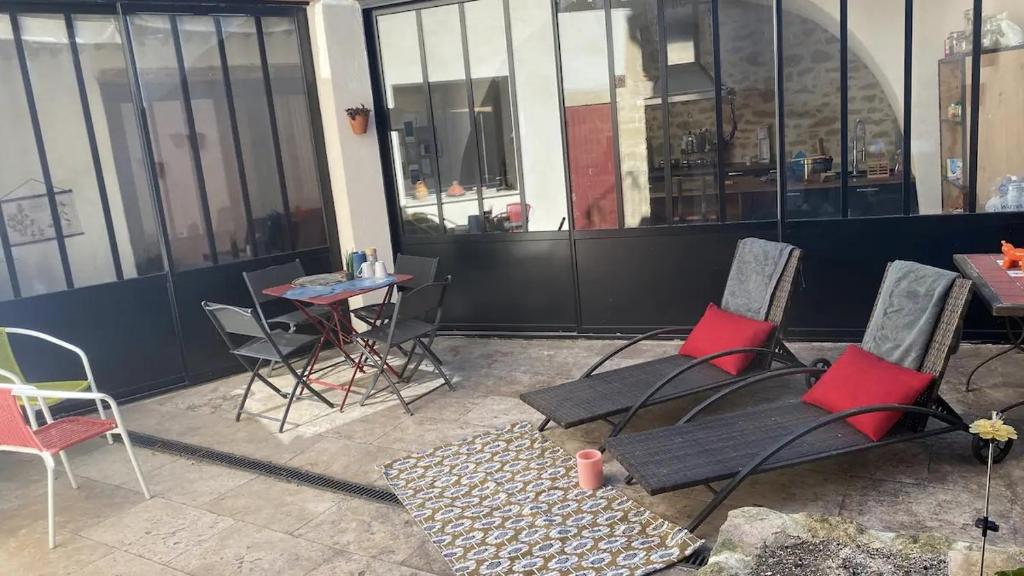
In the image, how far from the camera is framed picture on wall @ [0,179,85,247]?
559 cm

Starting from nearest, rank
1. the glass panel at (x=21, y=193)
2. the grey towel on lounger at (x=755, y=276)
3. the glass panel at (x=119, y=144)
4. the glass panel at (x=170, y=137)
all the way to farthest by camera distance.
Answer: the grey towel on lounger at (x=755, y=276) → the glass panel at (x=21, y=193) → the glass panel at (x=119, y=144) → the glass panel at (x=170, y=137)

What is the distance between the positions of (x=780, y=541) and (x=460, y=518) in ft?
5.27

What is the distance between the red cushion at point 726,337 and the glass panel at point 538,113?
7.03ft

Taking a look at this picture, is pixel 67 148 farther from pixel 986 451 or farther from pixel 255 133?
pixel 986 451

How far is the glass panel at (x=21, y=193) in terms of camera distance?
552 centimetres

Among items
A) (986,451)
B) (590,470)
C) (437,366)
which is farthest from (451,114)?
(986,451)

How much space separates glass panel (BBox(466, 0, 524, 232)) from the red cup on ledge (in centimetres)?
335

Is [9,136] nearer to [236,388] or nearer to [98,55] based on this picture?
[98,55]

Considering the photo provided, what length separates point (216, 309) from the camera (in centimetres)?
513

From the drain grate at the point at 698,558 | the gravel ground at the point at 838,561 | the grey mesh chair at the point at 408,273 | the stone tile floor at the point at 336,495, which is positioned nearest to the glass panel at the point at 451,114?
the grey mesh chair at the point at 408,273

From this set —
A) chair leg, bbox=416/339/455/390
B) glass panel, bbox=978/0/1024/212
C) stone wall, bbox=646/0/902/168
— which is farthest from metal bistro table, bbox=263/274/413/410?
glass panel, bbox=978/0/1024/212

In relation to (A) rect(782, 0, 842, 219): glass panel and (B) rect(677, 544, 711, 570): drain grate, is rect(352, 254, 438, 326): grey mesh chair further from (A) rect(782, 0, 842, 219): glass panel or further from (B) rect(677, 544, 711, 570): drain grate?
(B) rect(677, 544, 711, 570): drain grate

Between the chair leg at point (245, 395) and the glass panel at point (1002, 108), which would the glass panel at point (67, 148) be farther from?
the glass panel at point (1002, 108)

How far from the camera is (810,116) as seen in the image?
5.86 metres
